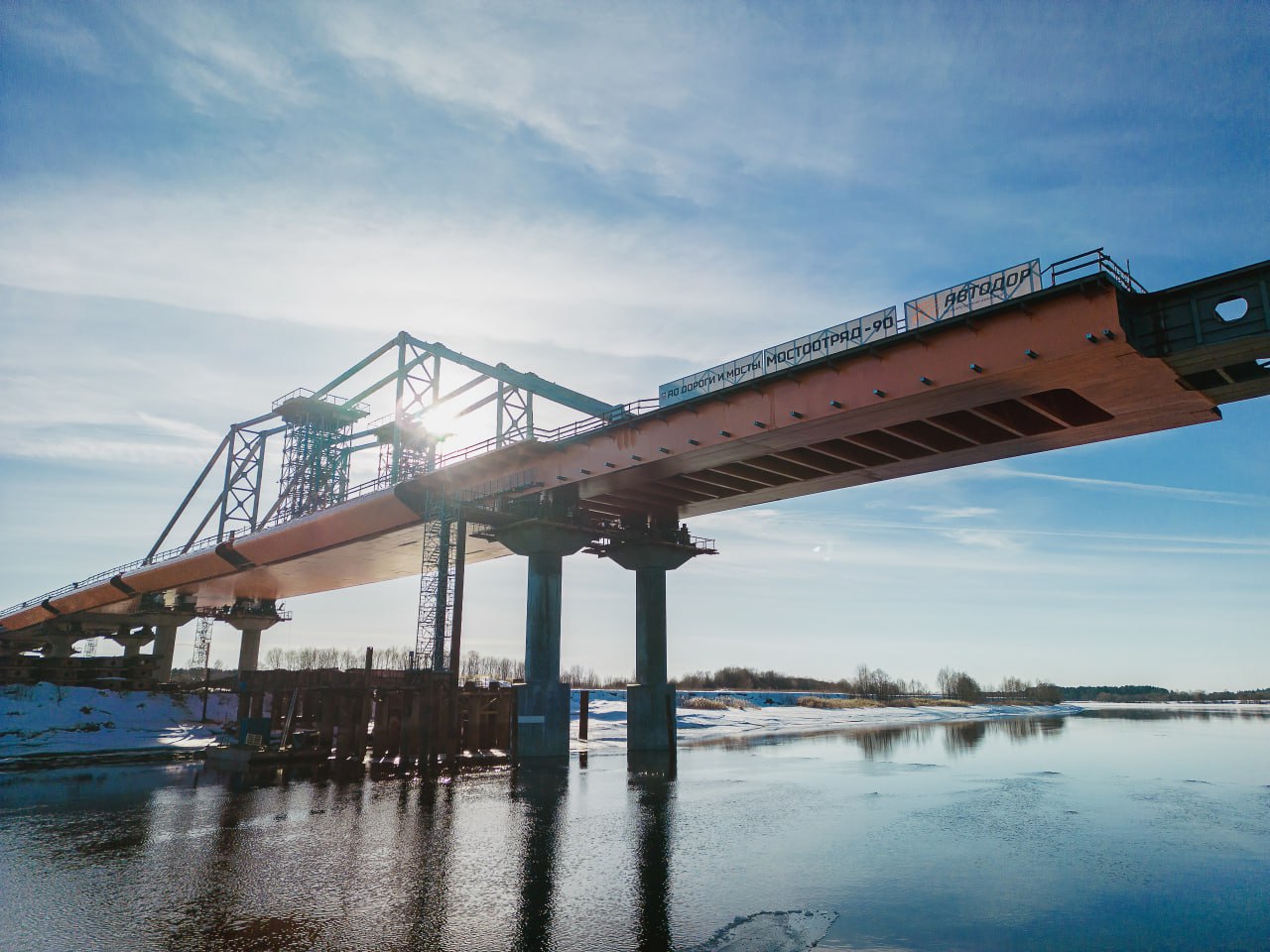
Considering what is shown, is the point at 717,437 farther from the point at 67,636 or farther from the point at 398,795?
the point at 67,636

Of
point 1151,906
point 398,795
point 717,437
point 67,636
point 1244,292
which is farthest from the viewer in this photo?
point 67,636

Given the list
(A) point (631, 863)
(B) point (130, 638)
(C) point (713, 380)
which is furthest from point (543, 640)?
(B) point (130, 638)

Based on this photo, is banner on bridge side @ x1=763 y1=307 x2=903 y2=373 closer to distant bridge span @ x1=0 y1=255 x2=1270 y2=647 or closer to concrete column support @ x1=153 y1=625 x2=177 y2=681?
distant bridge span @ x1=0 y1=255 x2=1270 y2=647

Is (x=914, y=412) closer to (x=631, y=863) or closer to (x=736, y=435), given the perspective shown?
(x=736, y=435)

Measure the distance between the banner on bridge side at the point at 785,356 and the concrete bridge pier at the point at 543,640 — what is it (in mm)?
13514

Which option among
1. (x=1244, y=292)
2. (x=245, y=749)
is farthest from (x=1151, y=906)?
(x=245, y=749)

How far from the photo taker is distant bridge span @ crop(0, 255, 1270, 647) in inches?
958

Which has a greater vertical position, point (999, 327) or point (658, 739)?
point (999, 327)

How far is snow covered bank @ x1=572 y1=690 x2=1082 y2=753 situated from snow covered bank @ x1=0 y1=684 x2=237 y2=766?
26.3m

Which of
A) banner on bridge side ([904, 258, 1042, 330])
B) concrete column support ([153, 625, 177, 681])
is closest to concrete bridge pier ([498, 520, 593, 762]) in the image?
banner on bridge side ([904, 258, 1042, 330])

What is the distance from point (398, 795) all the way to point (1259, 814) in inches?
1151

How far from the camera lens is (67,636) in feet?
331

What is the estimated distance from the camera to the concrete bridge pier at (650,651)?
158ft

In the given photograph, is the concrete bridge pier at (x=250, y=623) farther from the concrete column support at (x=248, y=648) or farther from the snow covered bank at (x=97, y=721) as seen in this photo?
the snow covered bank at (x=97, y=721)
